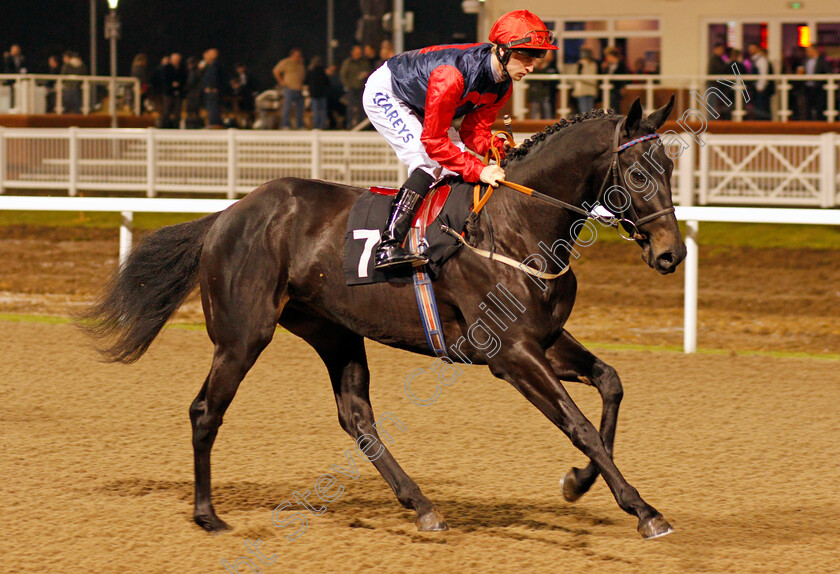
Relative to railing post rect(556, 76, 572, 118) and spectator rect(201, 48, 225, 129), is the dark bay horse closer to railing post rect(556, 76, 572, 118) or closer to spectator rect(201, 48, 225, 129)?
railing post rect(556, 76, 572, 118)

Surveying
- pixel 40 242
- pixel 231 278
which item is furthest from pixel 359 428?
pixel 40 242

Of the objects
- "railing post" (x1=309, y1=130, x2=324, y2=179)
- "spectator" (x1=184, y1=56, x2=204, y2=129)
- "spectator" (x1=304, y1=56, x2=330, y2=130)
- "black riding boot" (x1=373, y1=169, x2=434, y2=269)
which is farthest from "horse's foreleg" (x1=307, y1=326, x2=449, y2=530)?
"spectator" (x1=184, y1=56, x2=204, y2=129)

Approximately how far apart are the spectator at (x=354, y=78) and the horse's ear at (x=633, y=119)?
42.2ft

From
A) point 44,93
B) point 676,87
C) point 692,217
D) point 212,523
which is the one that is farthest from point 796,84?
point 212,523

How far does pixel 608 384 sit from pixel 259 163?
10812 millimetres

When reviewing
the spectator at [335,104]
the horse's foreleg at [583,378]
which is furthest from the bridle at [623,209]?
the spectator at [335,104]

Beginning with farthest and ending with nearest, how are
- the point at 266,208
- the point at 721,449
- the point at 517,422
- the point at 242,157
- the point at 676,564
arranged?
1. the point at 242,157
2. the point at 517,422
3. the point at 721,449
4. the point at 266,208
5. the point at 676,564

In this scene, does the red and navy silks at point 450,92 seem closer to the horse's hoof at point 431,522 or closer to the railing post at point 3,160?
the horse's hoof at point 431,522

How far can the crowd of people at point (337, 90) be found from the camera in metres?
16.0

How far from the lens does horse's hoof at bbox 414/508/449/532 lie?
4.18 meters

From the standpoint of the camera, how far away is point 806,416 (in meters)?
5.91

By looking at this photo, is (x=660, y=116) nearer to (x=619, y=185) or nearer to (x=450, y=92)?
(x=619, y=185)

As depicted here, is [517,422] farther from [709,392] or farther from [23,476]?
[23,476]

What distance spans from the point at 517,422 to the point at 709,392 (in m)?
1.27
